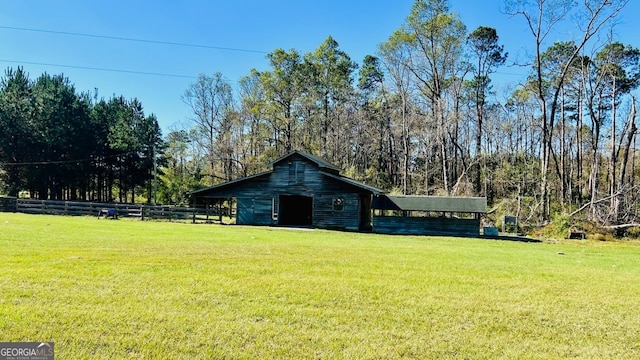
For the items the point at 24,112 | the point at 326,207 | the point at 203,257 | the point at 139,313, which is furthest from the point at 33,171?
the point at 139,313

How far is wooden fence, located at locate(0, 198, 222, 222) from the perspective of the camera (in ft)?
95.3

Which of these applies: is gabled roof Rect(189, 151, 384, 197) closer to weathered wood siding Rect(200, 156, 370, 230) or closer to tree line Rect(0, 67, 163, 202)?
weathered wood siding Rect(200, 156, 370, 230)

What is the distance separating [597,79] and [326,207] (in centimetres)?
2793

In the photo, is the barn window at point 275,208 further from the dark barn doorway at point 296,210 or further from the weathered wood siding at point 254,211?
the dark barn doorway at point 296,210

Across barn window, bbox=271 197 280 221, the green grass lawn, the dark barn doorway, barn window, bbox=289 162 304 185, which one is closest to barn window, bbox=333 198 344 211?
barn window, bbox=289 162 304 185

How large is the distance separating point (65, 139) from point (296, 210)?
2658cm

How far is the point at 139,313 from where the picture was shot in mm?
5074

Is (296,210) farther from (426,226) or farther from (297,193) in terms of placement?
(426,226)

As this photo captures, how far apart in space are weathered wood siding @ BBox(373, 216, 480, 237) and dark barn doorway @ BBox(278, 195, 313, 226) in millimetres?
6396

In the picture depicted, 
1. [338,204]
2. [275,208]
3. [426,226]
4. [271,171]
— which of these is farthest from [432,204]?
[271,171]

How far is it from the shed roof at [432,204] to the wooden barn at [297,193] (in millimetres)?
1096

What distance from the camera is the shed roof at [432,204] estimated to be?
81.0 ft

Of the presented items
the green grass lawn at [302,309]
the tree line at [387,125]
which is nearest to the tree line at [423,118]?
the tree line at [387,125]

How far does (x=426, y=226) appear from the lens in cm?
2498
